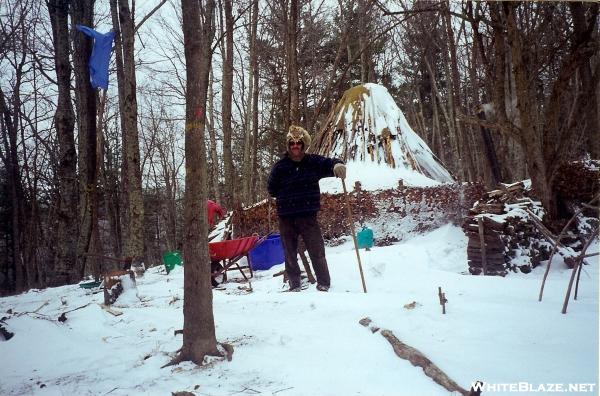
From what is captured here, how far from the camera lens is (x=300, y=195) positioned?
13.6ft

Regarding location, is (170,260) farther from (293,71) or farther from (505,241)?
(505,241)

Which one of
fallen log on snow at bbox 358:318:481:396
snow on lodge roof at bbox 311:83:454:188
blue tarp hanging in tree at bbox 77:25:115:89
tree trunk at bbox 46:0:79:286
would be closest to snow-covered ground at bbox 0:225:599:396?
fallen log on snow at bbox 358:318:481:396

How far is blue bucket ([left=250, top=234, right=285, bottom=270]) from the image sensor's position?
6695mm

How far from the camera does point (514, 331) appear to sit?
7.09 ft

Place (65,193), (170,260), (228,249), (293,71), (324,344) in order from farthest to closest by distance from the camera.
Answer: (170,260), (293,71), (65,193), (228,249), (324,344)

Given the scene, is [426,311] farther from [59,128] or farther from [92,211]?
[59,128]

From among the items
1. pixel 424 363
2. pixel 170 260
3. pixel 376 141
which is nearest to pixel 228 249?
pixel 170 260

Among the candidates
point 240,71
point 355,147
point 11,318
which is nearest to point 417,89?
point 240,71

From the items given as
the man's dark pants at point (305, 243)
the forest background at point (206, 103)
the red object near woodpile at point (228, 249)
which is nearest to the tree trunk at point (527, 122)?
the forest background at point (206, 103)

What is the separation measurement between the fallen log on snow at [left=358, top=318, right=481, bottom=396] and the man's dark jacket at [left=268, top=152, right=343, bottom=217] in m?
1.88

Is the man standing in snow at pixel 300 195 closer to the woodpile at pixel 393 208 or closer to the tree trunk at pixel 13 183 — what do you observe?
the tree trunk at pixel 13 183

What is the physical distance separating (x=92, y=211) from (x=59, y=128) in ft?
5.08

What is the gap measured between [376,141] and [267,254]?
4.25 metres

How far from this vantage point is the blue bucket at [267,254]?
6.70 meters
